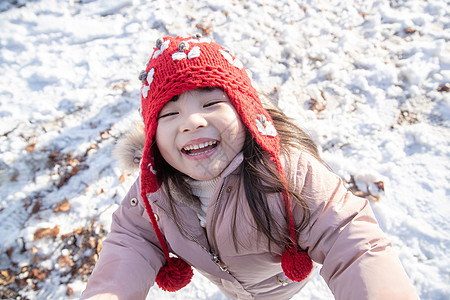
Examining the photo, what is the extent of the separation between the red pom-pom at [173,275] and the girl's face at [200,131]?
499 mm

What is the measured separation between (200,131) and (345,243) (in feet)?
2.32

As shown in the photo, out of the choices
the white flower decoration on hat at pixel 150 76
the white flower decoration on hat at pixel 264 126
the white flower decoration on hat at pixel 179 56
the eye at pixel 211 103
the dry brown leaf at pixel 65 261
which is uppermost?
the white flower decoration on hat at pixel 179 56

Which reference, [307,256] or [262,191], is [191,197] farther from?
[307,256]

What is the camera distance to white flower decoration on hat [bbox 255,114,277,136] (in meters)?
1.28

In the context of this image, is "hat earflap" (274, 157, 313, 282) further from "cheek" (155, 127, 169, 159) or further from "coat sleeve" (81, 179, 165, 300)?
"coat sleeve" (81, 179, 165, 300)

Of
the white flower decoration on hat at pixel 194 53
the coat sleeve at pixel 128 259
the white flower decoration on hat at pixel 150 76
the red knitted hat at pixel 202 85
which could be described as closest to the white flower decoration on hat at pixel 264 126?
the red knitted hat at pixel 202 85

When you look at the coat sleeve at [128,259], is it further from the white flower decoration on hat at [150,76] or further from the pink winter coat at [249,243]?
the white flower decoration on hat at [150,76]

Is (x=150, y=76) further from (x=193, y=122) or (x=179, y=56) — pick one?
(x=193, y=122)

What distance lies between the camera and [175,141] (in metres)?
1.23

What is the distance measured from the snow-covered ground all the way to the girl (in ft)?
2.55

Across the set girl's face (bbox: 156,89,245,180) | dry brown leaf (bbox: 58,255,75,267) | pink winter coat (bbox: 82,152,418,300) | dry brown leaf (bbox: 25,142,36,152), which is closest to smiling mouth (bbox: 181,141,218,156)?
girl's face (bbox: 156,89,245,180)

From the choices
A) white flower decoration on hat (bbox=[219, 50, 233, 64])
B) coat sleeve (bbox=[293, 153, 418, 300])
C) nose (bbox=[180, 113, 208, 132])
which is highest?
white flower decoration on hat (bbox=[219, 50, 233, 64])

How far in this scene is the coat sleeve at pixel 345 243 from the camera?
1.00 metres

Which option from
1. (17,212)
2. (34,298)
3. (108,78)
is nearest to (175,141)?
(34,298)
